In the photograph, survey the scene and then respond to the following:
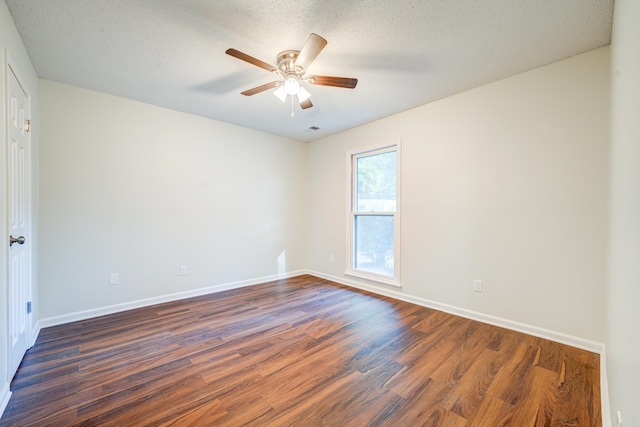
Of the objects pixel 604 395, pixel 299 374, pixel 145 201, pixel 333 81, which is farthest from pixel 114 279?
pixel 604 395

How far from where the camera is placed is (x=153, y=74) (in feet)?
8.38

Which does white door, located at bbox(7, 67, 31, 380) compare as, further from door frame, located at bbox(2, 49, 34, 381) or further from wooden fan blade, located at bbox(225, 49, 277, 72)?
wooden fan blade, located at bbox(225, 49, 277, 72)

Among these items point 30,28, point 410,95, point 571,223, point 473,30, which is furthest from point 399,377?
point 30,28

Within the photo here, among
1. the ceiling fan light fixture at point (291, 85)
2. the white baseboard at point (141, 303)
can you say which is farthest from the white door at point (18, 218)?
the ceiling fan light fixture at point (291, 85)

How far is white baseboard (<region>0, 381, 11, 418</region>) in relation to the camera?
1.51 meters

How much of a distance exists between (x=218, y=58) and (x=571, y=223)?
335 centimetres

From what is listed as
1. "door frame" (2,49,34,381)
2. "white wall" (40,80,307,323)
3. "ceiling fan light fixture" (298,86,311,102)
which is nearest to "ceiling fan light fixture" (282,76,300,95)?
"ceiling fan light fixture" (298,86,311,102)

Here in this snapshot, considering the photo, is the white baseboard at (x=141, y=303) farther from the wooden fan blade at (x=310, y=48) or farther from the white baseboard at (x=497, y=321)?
the wooden fan blade at (x=310, y=48)

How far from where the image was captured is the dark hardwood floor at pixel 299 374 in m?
1.50

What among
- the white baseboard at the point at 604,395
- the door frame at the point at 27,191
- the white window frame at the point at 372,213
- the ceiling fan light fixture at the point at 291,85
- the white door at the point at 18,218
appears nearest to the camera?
the white baseboard at the point at 604,395

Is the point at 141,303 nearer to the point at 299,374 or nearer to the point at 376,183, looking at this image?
the point at 299,374

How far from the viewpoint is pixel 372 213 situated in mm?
3932

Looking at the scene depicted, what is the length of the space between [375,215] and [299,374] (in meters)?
2.52

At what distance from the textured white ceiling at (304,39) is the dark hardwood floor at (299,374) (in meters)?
2.47
